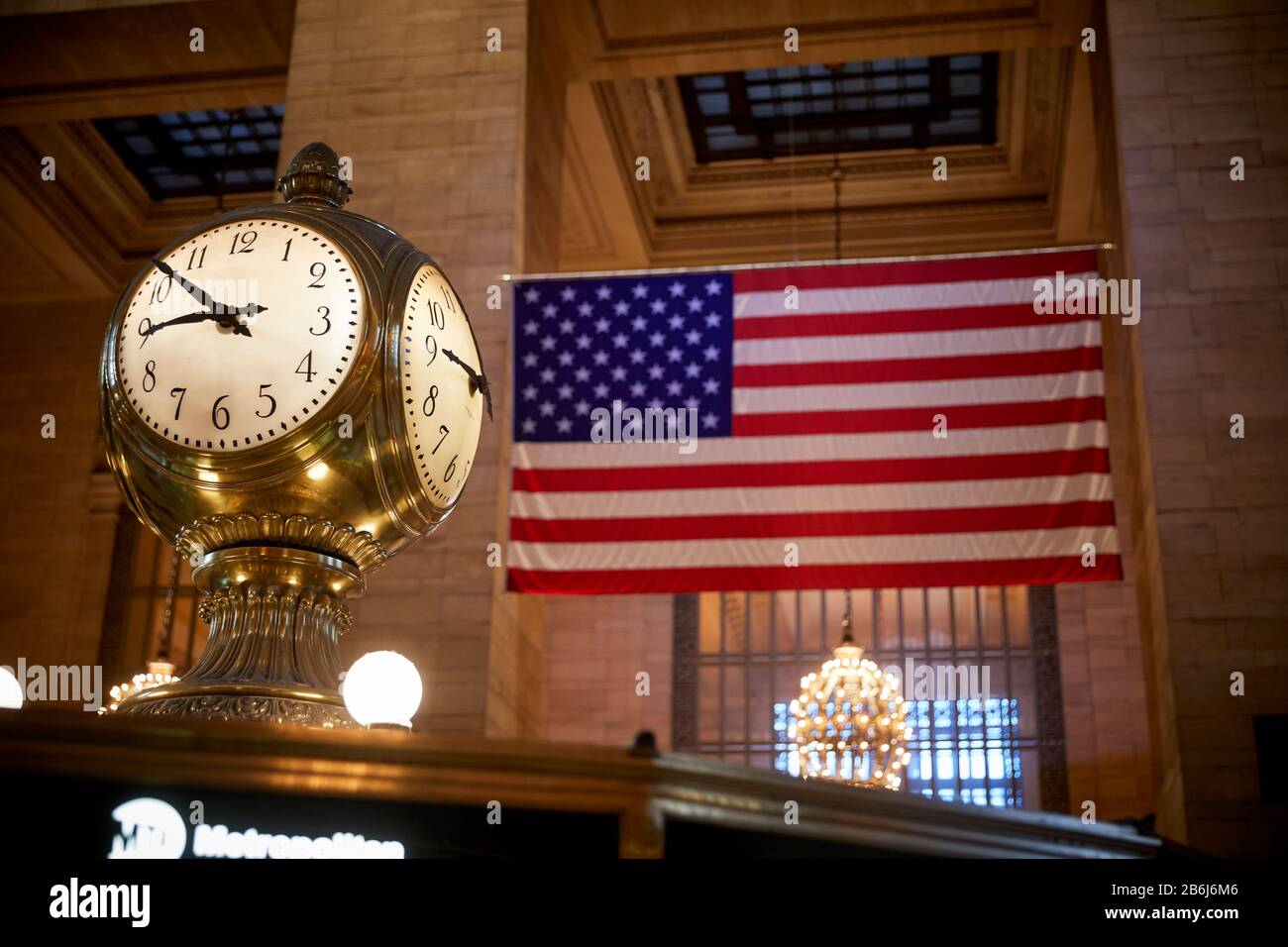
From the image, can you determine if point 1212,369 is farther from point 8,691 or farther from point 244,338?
point 8,691

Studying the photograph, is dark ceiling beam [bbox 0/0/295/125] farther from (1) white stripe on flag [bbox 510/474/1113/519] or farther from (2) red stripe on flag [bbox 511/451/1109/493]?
(1) white stripe on flag [bbox 510/474/1113/519]

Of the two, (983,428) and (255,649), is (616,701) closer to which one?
(983,428)

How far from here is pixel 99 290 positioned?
1681 centimetres

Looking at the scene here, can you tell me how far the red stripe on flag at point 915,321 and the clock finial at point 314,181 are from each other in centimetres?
640

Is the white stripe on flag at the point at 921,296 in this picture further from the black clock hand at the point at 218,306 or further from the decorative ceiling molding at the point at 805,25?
the black clock hand at the point at 218,306

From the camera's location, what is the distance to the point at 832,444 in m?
7.77

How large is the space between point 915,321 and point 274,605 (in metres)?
6.72

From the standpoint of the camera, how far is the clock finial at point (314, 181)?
5.58 ft

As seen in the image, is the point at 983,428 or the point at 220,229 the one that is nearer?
the point at 220,229

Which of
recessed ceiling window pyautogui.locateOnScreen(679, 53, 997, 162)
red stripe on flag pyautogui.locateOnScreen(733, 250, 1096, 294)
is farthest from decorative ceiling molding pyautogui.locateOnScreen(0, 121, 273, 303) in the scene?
red stripe on flag pyautogui.locateOnScreen(733, 250, 1096, 294)

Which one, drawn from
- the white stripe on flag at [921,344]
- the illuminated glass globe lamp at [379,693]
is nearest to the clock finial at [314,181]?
the illuminated glass globe lamp at [379,693]

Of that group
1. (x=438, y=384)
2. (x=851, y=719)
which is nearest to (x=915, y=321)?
(x=851, y=719)
